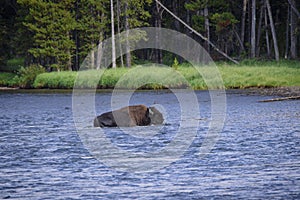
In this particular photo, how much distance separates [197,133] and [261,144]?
330cm

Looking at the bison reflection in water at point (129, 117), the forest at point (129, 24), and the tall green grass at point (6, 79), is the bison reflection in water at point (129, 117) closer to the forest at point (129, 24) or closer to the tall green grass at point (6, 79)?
the forest at point (129, 24)

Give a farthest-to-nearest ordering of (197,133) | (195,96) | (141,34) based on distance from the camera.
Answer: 1. (141,34)
2. (195,96)
3. (197,133)

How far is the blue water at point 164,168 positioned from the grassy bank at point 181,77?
19.6 meters

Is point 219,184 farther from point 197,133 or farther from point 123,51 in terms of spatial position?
point 123,51

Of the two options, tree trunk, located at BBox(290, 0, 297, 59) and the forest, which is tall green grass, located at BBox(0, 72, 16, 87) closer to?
the forest

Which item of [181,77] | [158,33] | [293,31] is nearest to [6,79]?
[158,33]

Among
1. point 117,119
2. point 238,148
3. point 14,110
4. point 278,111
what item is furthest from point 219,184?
point 14,110

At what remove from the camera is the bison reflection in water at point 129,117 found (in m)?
21.9

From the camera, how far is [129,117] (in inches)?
859

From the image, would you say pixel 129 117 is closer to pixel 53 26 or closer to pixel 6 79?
pixel 53 26

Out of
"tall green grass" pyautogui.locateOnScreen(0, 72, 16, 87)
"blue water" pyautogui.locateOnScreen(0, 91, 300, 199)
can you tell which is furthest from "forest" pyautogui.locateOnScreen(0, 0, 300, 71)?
"blue water" pyautogui.locateOnScreen(0, 91, 300, 199)

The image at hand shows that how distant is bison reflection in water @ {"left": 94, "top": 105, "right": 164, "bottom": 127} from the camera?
71.7ft

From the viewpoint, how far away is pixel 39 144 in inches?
708

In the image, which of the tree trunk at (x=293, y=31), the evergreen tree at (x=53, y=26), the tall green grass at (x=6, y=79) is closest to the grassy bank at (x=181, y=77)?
the tree trunk at (x=293, y=31)
